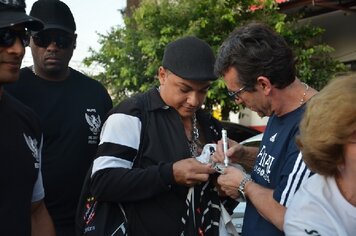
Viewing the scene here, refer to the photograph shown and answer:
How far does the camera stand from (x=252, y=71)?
250cm

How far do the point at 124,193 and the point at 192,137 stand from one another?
0.53 meters

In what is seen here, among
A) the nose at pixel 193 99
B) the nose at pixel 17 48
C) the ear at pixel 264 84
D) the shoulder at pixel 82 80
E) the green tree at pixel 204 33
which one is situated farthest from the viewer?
the green tree at pixel 204 33

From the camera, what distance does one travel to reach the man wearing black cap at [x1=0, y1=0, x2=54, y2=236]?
214 cm

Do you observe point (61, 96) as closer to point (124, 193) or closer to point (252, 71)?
point (124, 193)

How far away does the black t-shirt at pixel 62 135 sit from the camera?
3184 mm

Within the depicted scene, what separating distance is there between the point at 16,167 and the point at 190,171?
0.81 m

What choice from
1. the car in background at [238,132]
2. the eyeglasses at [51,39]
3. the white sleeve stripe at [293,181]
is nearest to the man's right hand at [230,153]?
the white sleeve stripe at [293,181]

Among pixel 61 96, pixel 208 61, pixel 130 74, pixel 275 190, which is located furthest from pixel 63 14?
pixel 130 74

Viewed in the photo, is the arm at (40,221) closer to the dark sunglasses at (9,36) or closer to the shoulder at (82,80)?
the dark sunglasses at (9,36)

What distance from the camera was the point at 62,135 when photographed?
3.21 meters

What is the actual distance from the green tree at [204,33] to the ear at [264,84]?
22.0ft

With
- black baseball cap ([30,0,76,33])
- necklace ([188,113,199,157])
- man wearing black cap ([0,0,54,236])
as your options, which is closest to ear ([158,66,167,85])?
necklace ([188,113,199,157])

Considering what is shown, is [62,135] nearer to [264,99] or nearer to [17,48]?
[17,48]

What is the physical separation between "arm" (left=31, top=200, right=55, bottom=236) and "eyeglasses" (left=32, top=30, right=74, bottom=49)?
1179mm
